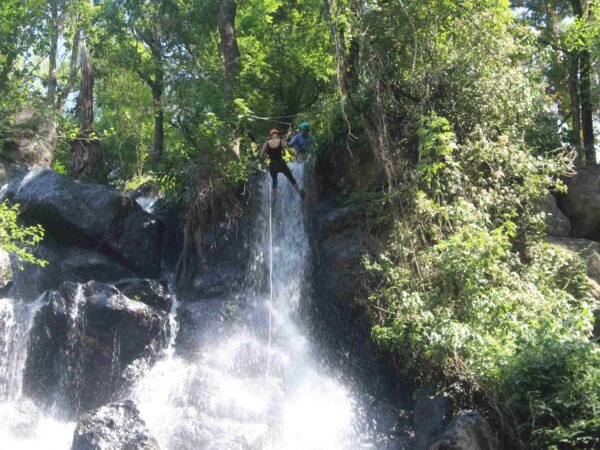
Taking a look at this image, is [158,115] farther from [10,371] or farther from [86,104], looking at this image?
[10,371]

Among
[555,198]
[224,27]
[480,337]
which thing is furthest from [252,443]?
[224,27]

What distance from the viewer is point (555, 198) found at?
14328 millimetres

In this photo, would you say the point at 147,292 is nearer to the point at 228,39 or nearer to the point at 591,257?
the point at 228,39

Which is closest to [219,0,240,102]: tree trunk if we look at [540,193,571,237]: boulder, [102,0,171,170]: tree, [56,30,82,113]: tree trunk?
[102,0,171,170]: tree

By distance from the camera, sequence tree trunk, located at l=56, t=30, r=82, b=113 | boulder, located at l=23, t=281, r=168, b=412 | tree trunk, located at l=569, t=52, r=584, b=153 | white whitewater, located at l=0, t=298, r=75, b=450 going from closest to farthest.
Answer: white whitewater, located at l=0, t=298, r=75, b=450 < boulder, located at l=23, t=281, r=168, b=412 < tree trunk, located at l=569, t=52, r=584, b=153 < tree trunk, located at l=56, t=30, r=82, b=113

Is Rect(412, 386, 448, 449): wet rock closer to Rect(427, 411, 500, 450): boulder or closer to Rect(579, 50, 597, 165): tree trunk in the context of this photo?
Rect(427, 411, 500, 450): boulder

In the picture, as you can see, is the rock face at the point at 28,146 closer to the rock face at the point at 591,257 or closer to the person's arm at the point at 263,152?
the person's arm at the point at 263,152

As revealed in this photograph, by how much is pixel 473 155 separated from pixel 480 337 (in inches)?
169

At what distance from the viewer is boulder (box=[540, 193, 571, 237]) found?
13766 millimetres

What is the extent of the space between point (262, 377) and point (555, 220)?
691cm

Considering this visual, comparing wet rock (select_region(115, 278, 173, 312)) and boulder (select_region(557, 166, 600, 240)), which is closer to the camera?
wet rock (select_region(115, 278, 173, 312))

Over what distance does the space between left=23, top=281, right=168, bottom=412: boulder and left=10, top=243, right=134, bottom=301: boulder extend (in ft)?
6.03

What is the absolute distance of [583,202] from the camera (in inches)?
559

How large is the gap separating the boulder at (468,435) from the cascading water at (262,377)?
2038 mm
